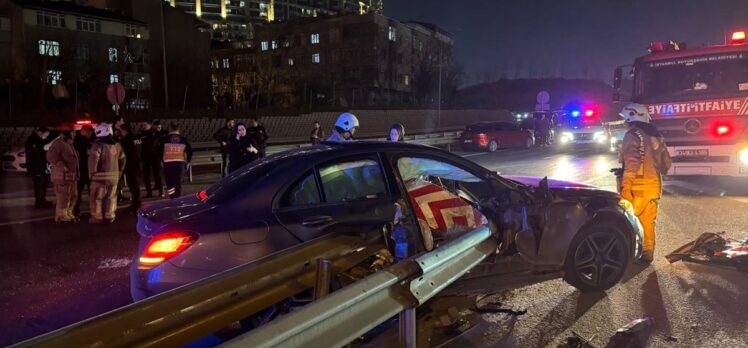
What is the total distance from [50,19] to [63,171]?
40227 millimetres

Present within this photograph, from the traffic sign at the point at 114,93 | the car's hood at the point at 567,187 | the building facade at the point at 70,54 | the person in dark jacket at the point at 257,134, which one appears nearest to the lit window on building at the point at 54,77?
the building facade at the point at 70,54

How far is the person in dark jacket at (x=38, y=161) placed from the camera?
380 inches

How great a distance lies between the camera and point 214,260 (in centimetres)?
341

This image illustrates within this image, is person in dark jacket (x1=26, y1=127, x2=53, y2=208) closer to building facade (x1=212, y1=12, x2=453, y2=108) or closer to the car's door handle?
the car's door handle

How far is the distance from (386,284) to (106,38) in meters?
49.4

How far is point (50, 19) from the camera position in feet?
136

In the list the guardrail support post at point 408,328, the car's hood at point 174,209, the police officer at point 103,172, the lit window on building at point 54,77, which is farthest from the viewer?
the lit window on building at point 54,77

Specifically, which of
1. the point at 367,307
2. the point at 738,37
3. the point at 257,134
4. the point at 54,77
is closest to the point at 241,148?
the point at 257,134

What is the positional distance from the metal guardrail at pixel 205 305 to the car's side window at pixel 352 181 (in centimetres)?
67

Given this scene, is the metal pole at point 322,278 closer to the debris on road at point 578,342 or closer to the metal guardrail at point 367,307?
the metal guardrail at point 367,307

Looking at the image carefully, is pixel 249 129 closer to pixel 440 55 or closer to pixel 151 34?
pixel 151 34

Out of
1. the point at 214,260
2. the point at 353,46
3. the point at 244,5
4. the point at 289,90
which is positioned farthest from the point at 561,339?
the point at 244,5

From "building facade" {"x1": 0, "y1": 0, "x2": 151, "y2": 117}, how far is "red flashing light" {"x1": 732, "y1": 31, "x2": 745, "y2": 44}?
25250 mm

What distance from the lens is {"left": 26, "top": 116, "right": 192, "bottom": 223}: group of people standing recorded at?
8.41 metres
